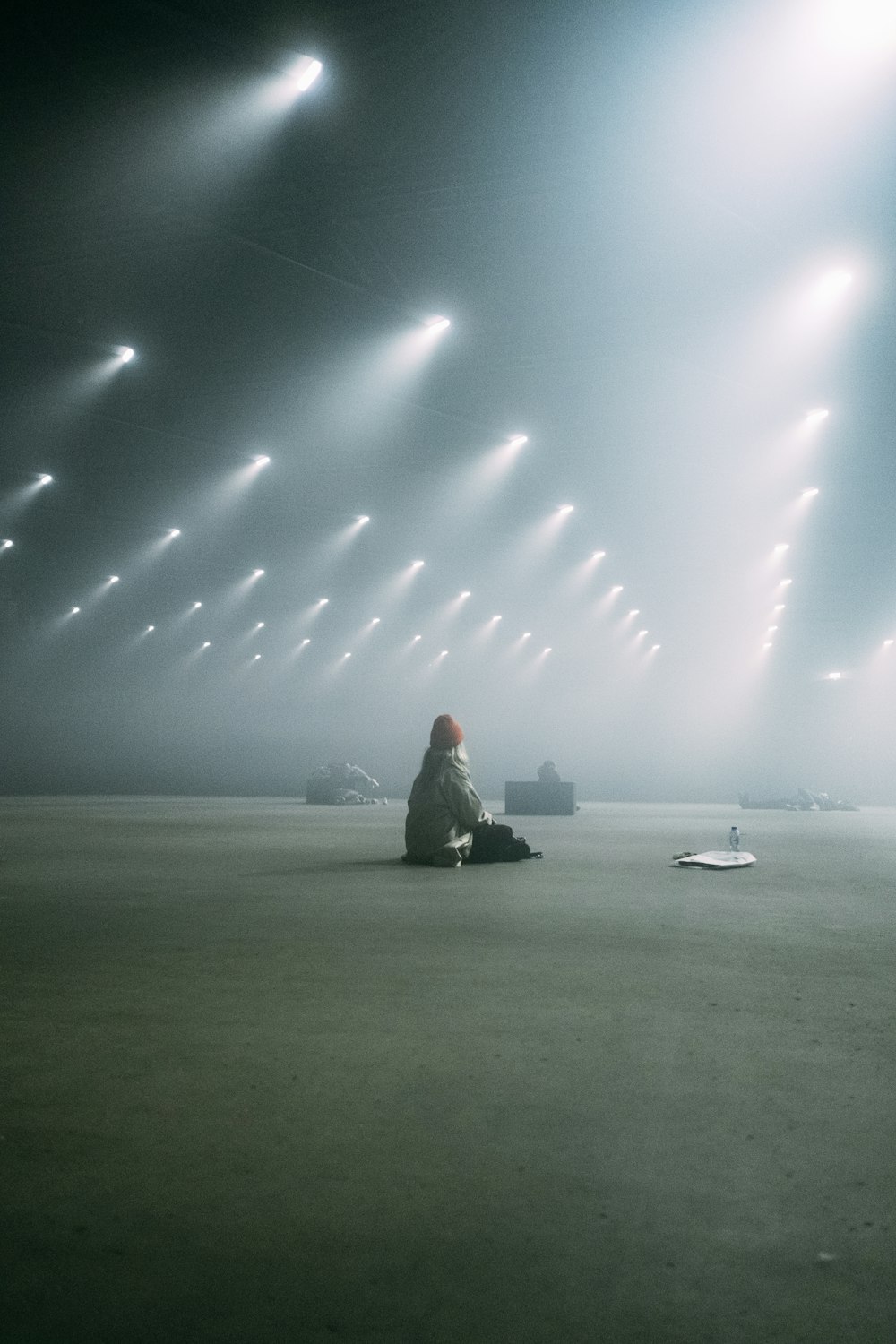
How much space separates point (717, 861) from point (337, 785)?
19878 mm

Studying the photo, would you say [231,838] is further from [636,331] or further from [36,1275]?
[36,1275]

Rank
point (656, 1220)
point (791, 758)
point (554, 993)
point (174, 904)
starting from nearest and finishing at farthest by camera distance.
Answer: point (656, 1220) < point (554, 993) < point (174, 904) < point (791, 758)

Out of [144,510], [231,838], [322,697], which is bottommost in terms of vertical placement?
[231,838]

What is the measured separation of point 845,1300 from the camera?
56.5 inches

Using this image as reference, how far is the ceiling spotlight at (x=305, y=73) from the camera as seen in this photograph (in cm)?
741

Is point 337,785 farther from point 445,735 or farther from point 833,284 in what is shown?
point 833,284

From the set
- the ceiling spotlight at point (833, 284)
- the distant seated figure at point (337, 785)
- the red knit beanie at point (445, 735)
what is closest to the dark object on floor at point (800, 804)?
the distant seated figure at point (337, 785)

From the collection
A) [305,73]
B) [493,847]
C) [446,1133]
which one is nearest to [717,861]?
[493,847]

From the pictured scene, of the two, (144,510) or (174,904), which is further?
(144,510)

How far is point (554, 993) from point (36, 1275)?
7.33ft

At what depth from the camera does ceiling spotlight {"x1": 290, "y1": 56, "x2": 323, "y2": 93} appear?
24.3 ft

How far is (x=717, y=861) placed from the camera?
862 centimetres

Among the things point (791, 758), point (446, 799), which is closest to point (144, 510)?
point (446, 799)

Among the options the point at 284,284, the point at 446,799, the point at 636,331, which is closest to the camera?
the point at 446,799
